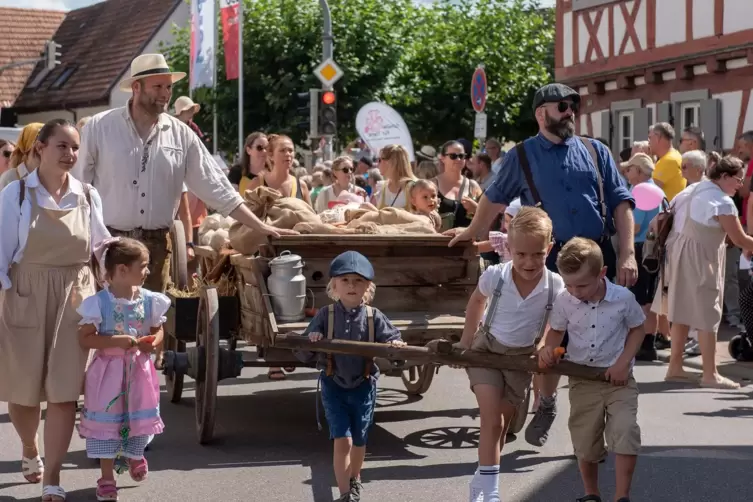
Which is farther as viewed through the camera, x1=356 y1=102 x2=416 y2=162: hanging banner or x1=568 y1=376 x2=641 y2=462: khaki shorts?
x1=356 y1=102 x2=416 y2=162: hanging banner

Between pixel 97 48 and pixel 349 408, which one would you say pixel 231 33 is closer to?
pixel 349 408

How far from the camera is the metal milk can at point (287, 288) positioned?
794cm

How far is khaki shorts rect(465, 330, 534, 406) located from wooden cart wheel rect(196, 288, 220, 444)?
2.08m

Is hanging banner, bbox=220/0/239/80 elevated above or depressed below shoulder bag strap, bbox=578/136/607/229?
above

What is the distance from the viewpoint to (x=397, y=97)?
40906mm

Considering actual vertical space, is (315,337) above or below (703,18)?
below

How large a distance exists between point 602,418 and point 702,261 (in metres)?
5.50

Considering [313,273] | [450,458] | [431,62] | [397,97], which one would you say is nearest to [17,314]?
[313,273]

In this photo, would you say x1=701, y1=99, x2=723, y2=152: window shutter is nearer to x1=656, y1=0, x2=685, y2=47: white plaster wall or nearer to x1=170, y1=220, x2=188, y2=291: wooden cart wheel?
x1=656, y1=0, x2=685, y2=47: white plaster wall

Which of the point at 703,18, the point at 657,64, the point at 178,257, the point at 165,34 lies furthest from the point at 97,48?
the point at 178,257

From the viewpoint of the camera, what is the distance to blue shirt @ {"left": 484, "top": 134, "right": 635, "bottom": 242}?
23.6 feet

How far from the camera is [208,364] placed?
8.05 m

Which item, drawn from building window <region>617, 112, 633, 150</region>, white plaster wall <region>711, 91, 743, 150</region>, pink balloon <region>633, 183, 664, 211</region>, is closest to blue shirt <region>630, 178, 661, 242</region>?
pink balloon <region>633, 183, 664, 211</region>

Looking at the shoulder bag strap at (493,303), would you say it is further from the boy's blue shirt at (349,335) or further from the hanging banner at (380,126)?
the hanging banner at (380,126)
